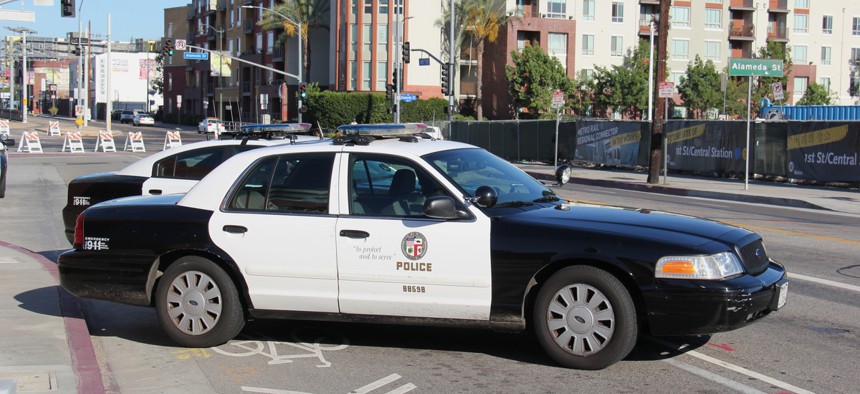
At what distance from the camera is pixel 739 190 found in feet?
80.3

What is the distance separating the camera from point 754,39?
7912cm

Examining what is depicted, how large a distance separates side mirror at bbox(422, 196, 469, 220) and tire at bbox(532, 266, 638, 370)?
835 mm

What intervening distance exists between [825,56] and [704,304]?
83920 millimetres

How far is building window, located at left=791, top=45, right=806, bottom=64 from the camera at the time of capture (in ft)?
267

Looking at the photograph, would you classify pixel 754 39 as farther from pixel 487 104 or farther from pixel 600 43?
pixel 487 104

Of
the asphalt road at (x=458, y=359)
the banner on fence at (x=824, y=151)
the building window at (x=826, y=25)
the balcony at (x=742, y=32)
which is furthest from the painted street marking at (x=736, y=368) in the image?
the building window at (x=826, y=25)

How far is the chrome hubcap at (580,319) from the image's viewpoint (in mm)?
6238

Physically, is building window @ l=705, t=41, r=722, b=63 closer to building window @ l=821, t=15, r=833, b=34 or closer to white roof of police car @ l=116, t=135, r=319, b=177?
building window @ l=821, t=15, r=833, b=34

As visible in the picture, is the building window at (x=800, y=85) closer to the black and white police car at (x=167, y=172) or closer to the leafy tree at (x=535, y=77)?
the leafy tree at (x=535, y=77)

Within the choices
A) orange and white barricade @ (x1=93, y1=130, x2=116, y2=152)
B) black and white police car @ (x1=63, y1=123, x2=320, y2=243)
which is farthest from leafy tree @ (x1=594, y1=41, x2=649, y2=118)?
black and white police car @ (x1=63, y1=123, x2=320, y2=243)

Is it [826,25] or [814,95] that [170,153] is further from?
[826,25]

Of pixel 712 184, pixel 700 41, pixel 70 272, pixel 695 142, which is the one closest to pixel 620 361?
pixel 70 272

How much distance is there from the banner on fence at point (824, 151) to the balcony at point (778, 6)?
58427mm

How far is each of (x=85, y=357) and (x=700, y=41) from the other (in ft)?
251
